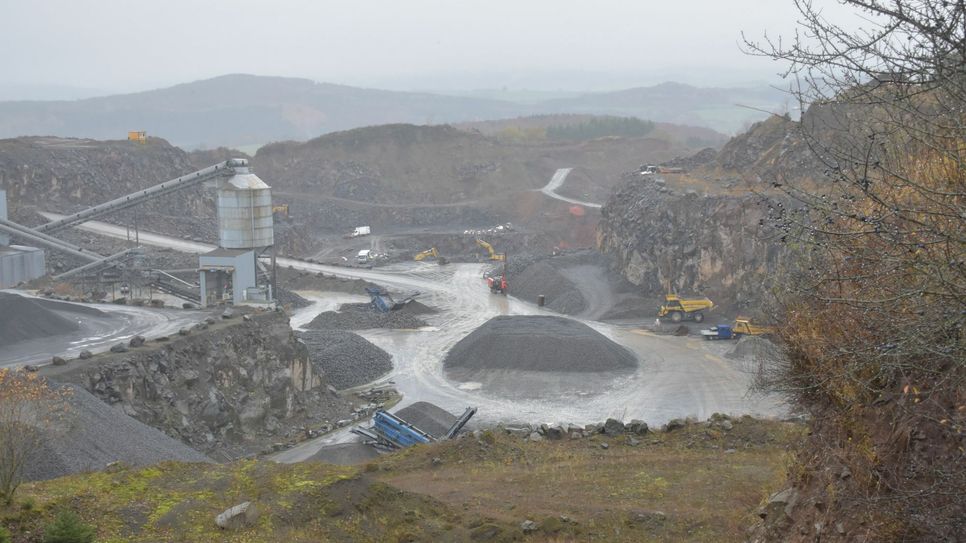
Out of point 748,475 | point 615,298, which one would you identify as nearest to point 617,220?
point 615,298

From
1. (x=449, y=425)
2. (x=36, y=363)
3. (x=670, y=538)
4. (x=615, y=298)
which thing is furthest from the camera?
(x=615, y=298)

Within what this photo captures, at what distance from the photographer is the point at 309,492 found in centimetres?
1520

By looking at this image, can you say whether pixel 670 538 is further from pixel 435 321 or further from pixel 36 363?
pixel 435 321

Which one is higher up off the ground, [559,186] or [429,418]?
[559,186]

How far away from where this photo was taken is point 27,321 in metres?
30.7

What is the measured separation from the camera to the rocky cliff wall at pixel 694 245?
152ft

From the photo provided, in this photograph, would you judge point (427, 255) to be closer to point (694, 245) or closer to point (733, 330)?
point (694, 245)

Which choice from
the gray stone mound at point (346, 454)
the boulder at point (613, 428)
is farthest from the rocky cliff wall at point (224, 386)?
the boulder at point (613, 428)

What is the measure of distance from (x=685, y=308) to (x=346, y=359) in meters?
18.7

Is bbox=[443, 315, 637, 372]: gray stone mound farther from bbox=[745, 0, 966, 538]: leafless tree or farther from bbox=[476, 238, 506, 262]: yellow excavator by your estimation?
bbox=[476, 238, 506, 262]: yellow excavator

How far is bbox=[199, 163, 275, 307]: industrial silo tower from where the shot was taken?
40.8 metres

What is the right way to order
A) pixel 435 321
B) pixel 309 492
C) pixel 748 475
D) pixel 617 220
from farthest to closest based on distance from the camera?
pixel 617 220 → pixel 435 321 → pixel 748 475 → pixel 309 492

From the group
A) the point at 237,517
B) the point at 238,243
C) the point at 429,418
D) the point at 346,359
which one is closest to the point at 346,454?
the point at 429,418

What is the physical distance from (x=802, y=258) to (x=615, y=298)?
4228 cm
